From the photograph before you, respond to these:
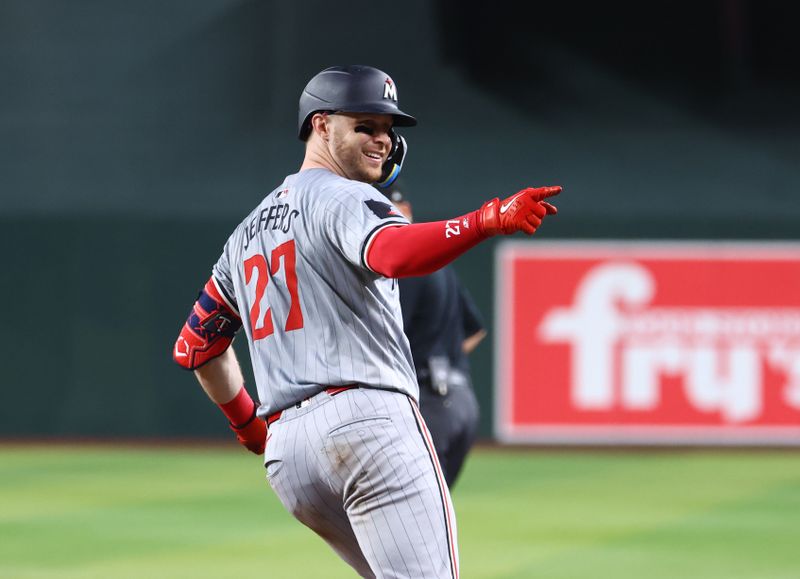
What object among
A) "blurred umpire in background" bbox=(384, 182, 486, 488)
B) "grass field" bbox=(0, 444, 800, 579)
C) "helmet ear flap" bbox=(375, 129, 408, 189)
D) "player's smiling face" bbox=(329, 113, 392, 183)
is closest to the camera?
"player's smiling face" bbox=(329, 113, 392, 183)

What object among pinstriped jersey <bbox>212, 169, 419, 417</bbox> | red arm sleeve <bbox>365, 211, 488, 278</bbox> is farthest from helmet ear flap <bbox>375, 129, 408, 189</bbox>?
red arm sleeve <bbox>365, 211, 488, 278</bbox>

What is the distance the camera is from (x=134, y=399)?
51.6 feet

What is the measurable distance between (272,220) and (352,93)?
0.40 meters

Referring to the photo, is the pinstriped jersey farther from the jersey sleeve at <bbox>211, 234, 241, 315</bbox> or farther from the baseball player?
the jersey sleeve at <bbox>211, 234, 241, 315</bbox>

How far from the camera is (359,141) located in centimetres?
400

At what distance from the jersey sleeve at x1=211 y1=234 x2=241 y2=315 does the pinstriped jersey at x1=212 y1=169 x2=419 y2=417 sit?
0.26m

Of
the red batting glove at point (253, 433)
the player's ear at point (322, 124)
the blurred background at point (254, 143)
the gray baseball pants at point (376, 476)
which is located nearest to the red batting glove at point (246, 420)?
the red batting glove at point (253, 433)

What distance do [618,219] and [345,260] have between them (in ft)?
38.9

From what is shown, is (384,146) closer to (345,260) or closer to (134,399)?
(345,260)

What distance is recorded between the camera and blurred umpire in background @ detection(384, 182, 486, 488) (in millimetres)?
7223

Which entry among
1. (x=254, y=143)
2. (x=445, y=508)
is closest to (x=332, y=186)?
(x=445, y=508)

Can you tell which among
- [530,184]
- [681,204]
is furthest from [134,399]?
[681,204]

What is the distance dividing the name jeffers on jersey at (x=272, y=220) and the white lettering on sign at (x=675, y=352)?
35.7ft

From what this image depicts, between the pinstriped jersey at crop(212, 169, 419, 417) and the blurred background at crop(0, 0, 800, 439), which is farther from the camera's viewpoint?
the blurred background at crop(0, 0, 800, 439)
